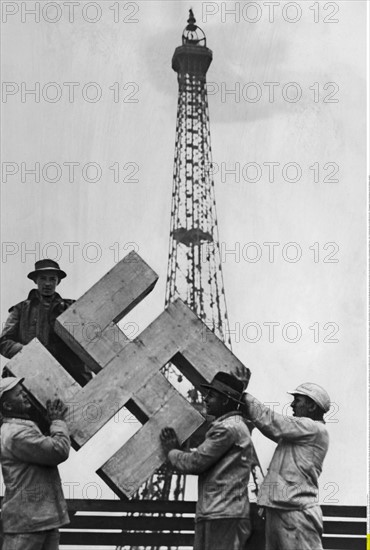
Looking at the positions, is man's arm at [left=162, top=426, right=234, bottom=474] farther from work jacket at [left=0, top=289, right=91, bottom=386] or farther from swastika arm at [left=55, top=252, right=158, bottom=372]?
work jacket at [left=0, top=289, right=91, bottom=386]

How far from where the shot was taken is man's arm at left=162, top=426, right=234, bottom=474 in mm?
6773

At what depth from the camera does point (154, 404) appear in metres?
7.39

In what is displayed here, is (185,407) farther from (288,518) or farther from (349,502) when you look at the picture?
(349,502)

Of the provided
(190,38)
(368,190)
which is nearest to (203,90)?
(190,38)

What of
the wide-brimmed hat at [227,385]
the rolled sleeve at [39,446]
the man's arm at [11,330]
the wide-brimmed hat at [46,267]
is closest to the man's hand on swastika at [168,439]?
the wide-brimmed hat at [227,385]

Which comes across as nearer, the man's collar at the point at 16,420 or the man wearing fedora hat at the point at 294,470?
the man's collar at the point at 16,420

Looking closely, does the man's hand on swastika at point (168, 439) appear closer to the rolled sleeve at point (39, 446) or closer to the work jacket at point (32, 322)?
the rolled sleeve at point (39, 446)

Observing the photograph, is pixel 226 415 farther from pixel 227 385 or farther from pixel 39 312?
pixel 39 312

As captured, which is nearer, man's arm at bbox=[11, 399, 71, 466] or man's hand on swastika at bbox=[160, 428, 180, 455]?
man's arm at bbox=[11, 399, 71, 466]

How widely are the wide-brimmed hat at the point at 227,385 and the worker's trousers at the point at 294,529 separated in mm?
819

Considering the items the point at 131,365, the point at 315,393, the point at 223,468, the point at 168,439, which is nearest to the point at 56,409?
the point at 131,365

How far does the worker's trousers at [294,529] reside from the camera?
22.3ft

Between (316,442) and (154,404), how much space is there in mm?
1214

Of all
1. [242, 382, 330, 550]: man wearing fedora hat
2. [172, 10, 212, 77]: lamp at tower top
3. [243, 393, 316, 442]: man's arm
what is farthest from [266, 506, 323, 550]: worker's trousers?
[172, 10, 212, 77]: lamp at tower top
